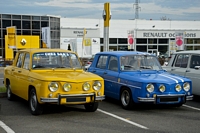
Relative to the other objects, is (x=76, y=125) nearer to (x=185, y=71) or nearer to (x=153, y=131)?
(x=153, y=131)

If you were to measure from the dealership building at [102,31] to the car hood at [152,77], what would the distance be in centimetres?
3347

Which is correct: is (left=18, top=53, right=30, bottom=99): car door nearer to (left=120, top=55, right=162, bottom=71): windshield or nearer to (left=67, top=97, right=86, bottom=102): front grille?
(left=67, top=97, right=86, bottom=102): front grille

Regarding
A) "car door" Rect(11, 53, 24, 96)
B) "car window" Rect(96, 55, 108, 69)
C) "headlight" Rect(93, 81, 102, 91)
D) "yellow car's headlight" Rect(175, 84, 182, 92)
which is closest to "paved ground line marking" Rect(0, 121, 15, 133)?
"car door" Rect(11, 53, 24, 96)

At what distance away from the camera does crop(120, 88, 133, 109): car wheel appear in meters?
8.72

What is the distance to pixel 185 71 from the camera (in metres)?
10.6

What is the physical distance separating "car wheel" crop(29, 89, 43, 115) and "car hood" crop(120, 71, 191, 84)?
2.59m

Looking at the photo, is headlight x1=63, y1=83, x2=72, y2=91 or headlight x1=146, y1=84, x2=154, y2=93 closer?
headlight x1=63, y1=83, x2=72, y2=91

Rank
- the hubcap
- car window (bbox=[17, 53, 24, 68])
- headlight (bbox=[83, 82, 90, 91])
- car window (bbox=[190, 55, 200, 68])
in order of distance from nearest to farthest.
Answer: headlight (bbox=[83, 82, 90, 91])
the hubcap
car window (bbox=[17, 53, 24, 68])
car window (bbox=[190, 55, 200, 68])

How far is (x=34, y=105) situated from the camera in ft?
26.2

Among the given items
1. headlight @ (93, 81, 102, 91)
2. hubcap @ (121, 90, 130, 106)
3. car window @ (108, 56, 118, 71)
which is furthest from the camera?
car window @ (108, 56, 118, 71)

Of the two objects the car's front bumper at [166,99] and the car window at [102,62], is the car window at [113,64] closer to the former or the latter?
the car window at [102,62]

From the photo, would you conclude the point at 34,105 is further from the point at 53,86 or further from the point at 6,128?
the point at 6,128

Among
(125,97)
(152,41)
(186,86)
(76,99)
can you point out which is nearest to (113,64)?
(125,97)

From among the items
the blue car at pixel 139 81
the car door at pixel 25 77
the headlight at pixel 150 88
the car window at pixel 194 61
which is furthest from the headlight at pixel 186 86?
the car door at pixel 25 77
